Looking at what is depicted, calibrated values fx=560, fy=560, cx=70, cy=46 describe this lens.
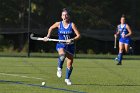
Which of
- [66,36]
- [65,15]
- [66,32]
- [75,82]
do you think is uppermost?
[65,15]

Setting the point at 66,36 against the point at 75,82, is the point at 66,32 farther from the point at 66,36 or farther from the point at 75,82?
the point at 75,82

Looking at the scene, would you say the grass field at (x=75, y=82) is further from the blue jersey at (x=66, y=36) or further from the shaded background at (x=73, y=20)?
the shaded background at (x=73, y=20)

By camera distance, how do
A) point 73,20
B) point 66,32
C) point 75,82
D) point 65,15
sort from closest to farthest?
point 65,15 < point 66,32 < point 75,82 < point 73,20

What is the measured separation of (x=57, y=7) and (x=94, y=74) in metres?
11.5

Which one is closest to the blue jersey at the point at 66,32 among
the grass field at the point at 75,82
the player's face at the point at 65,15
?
the player's face at the point at 65,15

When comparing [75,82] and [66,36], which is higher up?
[66,36]

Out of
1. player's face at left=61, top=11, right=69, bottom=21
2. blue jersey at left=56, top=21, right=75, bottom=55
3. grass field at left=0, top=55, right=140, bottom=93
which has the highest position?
player's face at left=61, top=11, right=69, bottom=21

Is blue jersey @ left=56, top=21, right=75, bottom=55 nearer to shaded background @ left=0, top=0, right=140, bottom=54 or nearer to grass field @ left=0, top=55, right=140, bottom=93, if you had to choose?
grass field @ left=0, top=55, right=140, bottom=93

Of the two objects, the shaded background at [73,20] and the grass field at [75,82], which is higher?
the shaded background at [73,20]

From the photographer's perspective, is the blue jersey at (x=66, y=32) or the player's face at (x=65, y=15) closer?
the player's face at (x=65, y=15)

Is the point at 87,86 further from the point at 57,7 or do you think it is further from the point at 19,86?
the point at 57,7

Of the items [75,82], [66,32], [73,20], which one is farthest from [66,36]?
[73,20]

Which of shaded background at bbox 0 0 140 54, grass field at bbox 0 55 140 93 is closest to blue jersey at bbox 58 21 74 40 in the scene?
grass field at bbox 0 55 140 93

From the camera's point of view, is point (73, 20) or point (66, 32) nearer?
point (66, 32)
